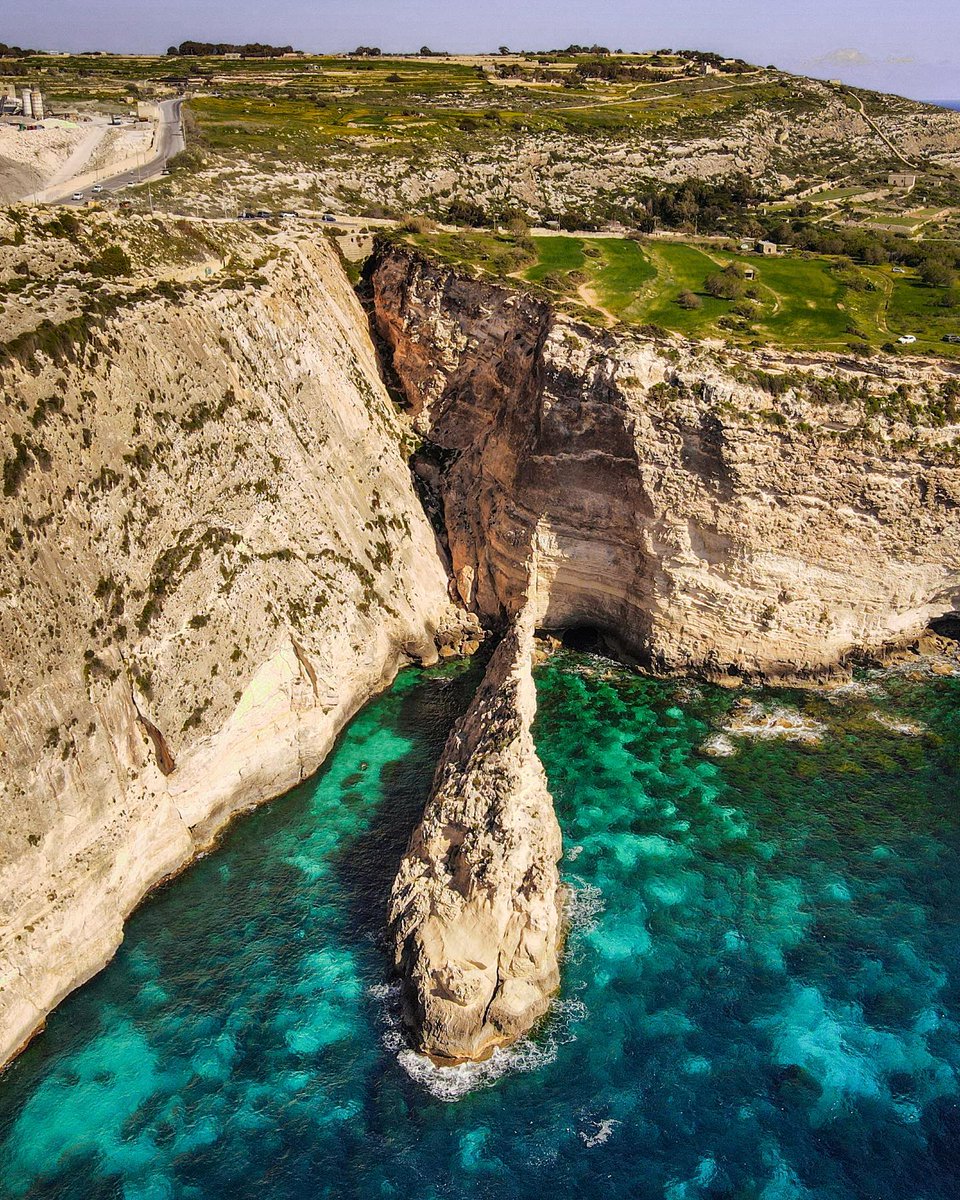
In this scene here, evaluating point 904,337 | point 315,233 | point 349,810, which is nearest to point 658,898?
point 349,810

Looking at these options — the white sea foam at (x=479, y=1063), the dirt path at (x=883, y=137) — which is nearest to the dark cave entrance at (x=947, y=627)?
the white sea foam at (x=479, y=1063)

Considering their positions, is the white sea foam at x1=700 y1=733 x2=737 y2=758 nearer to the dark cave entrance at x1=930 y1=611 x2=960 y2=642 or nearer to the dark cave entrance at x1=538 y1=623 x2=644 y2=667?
the dark cave entrance at x1=538 y1=623 x2=644 y2=667

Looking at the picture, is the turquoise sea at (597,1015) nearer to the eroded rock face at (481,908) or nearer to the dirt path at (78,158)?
the eroded rock face at (481,908)

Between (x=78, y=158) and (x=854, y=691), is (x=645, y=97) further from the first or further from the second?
(x=854, y=691)

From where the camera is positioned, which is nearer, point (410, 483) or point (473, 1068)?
point (473, 1068)

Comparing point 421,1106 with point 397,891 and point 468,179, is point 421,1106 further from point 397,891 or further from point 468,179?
point 468,179

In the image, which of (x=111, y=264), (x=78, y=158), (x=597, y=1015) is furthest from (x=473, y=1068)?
(x=78, y=158)
